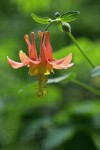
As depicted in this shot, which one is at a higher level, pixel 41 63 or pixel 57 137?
pixel 41 63

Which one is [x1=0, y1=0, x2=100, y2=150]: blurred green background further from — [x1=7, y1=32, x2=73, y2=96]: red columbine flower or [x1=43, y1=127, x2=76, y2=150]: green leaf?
[x1=7, y1=32, x2=73, y2=96]: red columbine flower

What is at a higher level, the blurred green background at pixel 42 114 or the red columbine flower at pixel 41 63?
the red columbine flower at pixel 41 63

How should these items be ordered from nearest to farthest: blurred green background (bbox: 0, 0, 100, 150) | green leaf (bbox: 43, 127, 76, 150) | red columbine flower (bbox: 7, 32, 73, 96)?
red columbine flower (bbox: 7, 32, 73, 96) < green leaf (bbox: 43, 127, 76, 150) < blurred green background (bbox: 0, 0, 100, 150)

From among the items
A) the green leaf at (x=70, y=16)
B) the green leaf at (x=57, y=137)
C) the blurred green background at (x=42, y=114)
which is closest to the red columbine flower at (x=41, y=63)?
the green leaf at (x=70, y=16)

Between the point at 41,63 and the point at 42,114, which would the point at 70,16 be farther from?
the point at 42,114

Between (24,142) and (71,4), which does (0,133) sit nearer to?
(24,142)

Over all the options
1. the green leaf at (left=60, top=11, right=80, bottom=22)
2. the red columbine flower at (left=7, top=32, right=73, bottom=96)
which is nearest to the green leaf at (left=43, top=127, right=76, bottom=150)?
the red columbine flower at (left=7, top=32, right=73, bottom=96)

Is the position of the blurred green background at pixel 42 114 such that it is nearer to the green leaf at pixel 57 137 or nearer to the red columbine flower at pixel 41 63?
the green leaf at pixel 57 137

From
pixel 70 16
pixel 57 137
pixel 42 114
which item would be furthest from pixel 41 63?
pixel 42 114

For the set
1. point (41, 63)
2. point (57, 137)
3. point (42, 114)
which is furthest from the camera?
point (42, 114)


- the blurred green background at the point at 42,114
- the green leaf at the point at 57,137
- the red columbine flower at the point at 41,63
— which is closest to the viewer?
the red columbine flower at the point at 41,63

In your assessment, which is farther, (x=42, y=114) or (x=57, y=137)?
(x=42, y=114)

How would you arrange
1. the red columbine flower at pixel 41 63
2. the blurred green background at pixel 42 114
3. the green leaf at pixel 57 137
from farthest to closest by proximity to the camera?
the blurred green background at pixel 42 114 < the green leaf at pixel 57 137 < the red columbine flower at pixel 41 63
